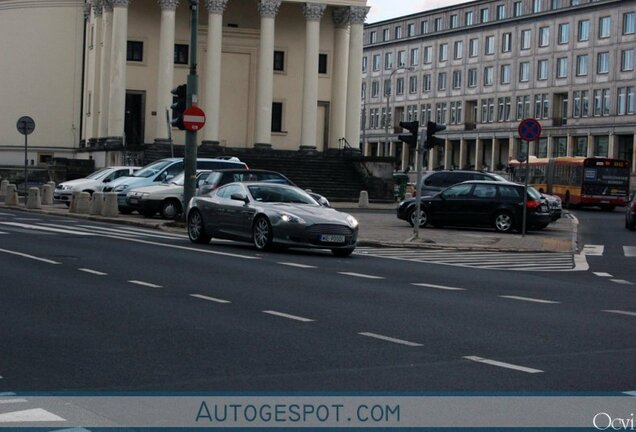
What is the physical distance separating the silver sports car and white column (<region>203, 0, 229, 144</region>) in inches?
1563

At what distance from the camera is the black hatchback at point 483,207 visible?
39094 millimetres

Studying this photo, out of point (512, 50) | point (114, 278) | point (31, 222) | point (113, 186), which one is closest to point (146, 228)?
point (31, 222)

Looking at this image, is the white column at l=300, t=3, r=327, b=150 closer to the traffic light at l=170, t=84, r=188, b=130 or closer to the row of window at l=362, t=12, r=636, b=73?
the traffic light at l=170, t=84, r=188, b=130

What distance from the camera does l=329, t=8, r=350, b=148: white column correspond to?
234 feet

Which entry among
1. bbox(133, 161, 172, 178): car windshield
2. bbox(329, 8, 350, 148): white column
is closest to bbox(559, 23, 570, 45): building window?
bbox(329, 8, 350, 148): white column

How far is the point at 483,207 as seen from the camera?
129ft

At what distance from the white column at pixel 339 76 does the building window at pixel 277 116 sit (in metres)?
3.03

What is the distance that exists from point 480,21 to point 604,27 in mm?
17084

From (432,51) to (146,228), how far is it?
91.2 metres

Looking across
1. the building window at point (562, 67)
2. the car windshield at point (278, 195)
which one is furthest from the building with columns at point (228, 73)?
the building window at point (562, 67)

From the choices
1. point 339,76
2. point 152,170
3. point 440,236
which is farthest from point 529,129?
point 339,76

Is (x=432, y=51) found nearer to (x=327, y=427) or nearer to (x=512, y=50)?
(x=512, y=50)

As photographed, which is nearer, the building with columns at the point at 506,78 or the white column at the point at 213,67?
the white column at the point at 213,67

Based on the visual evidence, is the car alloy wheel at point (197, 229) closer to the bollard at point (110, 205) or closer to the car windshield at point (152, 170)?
the bollard at point (110, 205)
